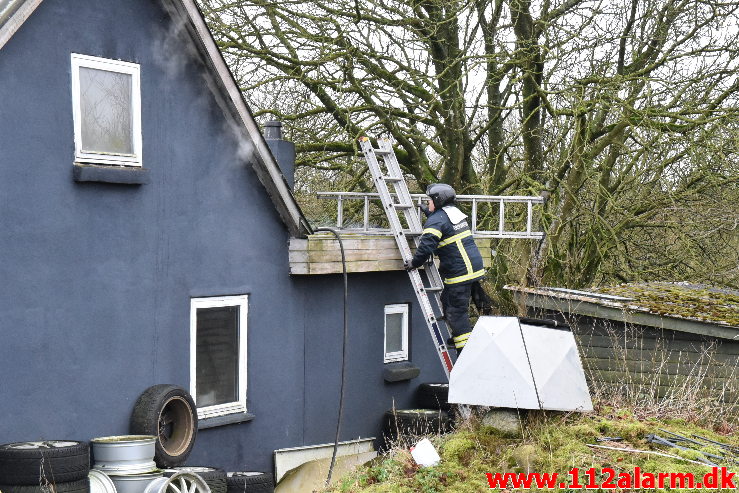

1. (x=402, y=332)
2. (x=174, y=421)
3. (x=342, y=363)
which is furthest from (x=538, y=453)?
(x=402, y=332)

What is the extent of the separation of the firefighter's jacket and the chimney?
176 centimetres

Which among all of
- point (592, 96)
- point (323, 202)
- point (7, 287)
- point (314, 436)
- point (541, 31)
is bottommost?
point (314, 436)

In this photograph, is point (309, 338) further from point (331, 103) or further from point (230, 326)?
point (331, 103)

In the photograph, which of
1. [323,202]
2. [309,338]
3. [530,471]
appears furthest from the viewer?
[323,202]

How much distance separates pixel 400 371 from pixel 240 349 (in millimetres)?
2693

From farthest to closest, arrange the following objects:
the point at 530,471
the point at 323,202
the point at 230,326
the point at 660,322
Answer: the point at 323,202, the point at 660,322, the point at 230,326, the point at 530,471

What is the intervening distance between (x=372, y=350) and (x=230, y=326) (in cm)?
236

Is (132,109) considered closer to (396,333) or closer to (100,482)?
(100,482)

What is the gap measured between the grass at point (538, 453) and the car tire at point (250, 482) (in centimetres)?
63

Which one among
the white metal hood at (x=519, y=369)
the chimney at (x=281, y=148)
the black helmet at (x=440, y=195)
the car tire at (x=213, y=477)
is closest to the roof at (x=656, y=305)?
the black helmet at (x=440, y=195)

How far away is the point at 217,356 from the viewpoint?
9102 millimetres

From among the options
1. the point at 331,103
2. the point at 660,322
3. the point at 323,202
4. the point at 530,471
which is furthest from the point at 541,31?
the point at 530,471

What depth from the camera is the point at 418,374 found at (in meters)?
11.7

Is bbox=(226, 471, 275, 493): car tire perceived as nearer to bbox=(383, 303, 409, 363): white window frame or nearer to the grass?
the grass
